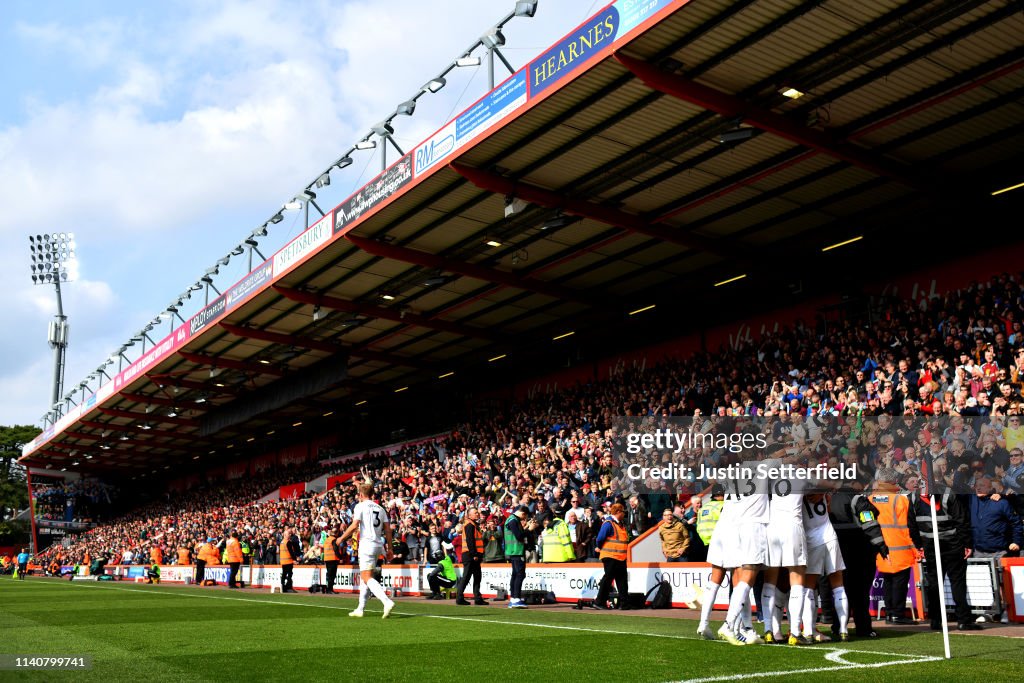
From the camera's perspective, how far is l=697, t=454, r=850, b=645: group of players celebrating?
344 inches

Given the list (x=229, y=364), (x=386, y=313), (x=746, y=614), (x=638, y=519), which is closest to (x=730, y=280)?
(x=638, y=519)

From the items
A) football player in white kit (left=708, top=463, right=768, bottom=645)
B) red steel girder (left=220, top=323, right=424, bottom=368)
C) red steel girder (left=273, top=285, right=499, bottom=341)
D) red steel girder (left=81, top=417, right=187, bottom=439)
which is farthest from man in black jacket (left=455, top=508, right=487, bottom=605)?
red steel girder (left=81, top=417, right=187, bottom=439)

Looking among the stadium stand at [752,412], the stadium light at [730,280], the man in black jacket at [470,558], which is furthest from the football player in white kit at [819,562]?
the stadium light at [730,280]

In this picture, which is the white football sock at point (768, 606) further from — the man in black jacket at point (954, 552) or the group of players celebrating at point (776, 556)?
the man in black jacket at point (954, 552)

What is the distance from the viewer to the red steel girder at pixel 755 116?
46.6ft

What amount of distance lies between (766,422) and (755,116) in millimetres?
6513

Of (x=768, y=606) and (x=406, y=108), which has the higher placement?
(x=406, y=108)

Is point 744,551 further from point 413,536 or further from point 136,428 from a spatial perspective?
point 136,428

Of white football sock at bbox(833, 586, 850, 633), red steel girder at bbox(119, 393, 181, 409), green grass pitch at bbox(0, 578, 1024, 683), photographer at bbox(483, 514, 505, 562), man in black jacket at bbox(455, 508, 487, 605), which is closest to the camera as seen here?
green grass pitch at bbox(0, 578, 1024, 683)

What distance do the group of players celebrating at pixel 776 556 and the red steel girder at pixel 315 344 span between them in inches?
968

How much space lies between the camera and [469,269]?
24.0 meters

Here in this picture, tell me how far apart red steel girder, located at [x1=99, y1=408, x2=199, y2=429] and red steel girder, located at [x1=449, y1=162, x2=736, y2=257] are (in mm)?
33698

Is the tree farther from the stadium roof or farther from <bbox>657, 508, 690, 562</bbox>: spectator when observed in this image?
<bbox>657, 508, 690, 562</bbox>: spectator

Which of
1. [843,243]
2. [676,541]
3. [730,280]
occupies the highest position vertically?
[843,243]
